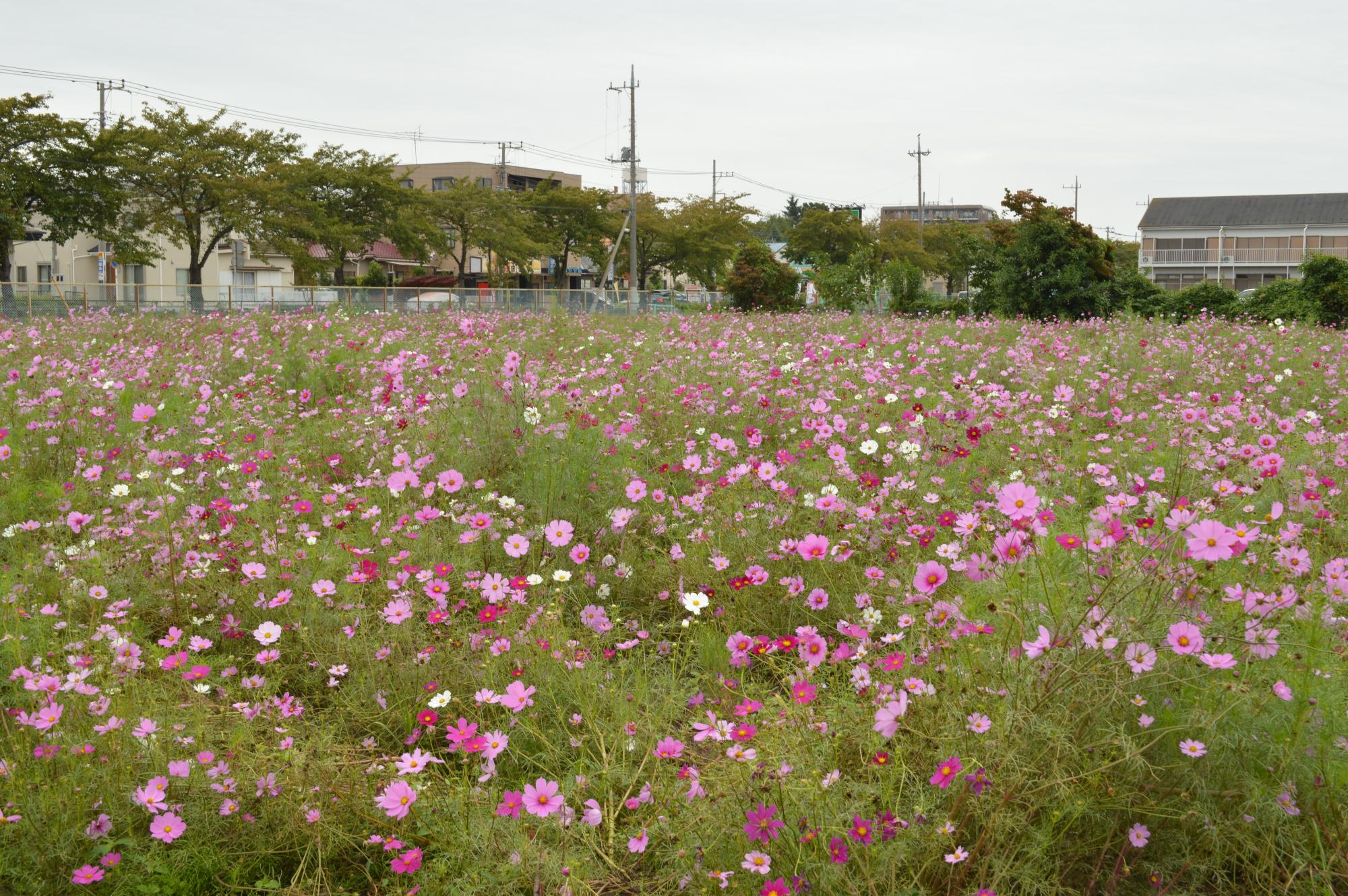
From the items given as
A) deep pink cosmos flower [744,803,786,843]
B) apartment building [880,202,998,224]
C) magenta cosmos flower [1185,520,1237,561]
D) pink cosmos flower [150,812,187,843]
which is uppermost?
apartment building [880,202,998,224]

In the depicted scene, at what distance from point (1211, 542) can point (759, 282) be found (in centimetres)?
2601

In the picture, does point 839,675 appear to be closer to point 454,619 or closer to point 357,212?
point 454,619

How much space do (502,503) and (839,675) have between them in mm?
1281

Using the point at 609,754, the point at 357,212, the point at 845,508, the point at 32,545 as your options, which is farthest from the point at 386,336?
the point at 357,212

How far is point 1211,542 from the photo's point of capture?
162 centimetres

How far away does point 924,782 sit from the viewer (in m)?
1.92

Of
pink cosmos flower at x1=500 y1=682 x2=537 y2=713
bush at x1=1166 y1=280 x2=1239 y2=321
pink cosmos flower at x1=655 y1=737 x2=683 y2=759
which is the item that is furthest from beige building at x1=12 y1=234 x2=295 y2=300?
pink cosmos flower at x1=655 y1=737 x2=683 y2=759

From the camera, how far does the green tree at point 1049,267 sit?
1803cm

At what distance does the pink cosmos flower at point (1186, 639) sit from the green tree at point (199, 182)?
108ft

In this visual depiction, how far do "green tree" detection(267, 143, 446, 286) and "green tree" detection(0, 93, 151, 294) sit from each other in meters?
4.42

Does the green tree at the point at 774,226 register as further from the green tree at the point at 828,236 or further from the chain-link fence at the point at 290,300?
the chain-link fence at the point at 290,300

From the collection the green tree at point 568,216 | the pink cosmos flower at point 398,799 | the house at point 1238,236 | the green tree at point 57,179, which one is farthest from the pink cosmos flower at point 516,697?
the house at point 1238,236

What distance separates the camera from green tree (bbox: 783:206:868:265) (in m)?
49.4

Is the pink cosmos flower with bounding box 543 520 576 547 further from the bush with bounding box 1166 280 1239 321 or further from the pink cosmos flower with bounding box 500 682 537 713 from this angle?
the bush with bounding box 1166 280 1239 321
